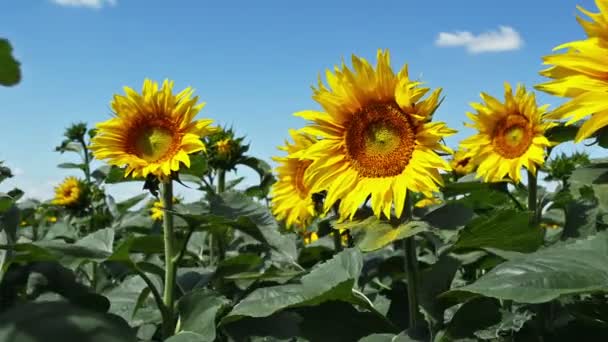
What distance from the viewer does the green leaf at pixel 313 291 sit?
163 centimetres

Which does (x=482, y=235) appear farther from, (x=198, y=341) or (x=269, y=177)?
(x=269, y=177)

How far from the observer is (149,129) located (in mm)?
2689

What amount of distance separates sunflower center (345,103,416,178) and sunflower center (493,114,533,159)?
1.16m

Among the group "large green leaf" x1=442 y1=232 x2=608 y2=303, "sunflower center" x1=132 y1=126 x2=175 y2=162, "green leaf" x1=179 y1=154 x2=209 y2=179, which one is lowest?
"large green leaf" x1=442 y1=232 x2=608 y2=303

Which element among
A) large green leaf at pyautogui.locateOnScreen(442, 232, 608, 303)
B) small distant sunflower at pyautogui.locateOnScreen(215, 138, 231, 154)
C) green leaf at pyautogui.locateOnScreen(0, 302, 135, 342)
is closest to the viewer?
green leaf at pyautogui.locateOnScreen(0, 302, 135, 342)

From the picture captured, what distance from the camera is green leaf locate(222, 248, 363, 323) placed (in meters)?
1.63

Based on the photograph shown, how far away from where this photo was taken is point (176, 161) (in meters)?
2.46

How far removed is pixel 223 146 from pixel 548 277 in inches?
92.6

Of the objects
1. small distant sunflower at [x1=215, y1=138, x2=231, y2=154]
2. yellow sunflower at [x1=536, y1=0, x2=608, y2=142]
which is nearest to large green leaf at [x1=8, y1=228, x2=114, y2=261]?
yellow sunflower at [x1=536, y1=0, x2=608, y2=142]

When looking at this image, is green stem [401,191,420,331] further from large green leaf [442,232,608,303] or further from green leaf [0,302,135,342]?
green leaf [0,302,135,342]

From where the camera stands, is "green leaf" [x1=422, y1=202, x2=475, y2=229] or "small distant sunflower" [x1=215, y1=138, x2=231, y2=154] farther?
"small distant sunflower" [x1=215, y1=138, x2=231, y2=154]

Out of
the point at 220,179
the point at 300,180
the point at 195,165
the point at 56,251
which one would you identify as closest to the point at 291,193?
the point at 300,180

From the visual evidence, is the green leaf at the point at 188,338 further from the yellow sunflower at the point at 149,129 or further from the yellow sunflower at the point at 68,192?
the yellow sunflower at the point at 68,192

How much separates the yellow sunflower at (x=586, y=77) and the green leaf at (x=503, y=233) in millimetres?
283
